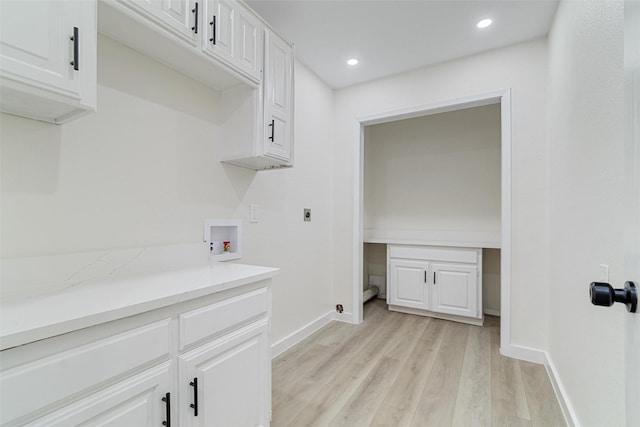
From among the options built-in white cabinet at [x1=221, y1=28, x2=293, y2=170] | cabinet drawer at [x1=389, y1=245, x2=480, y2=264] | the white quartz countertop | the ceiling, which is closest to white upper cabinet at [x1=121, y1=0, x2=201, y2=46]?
built-in white cabinet at [x1=221, y1=28, x2=293, y2=170]

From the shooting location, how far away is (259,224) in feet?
7.25

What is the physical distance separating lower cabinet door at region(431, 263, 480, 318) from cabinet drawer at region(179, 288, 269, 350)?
235 centimetres

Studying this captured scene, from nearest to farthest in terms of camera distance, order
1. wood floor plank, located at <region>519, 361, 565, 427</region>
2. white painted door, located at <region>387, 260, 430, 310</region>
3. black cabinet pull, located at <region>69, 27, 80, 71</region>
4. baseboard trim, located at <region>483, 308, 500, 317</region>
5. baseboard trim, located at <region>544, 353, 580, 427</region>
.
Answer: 1. black cabinet pull, located at <region>69, 27, 80, 71</region>
2. baseboard trim, located at <region>544, 353, 580, 427</region>
3. wood floor plank, located at <region>519, 361, 565, 427</region>
4. white painted door, located at <region>387, 260, 430, 310</region>
5. baseboard trim, located at <region>483, 308, 500, 317</region>

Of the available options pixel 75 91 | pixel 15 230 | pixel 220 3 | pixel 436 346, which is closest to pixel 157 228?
pixel 15 230

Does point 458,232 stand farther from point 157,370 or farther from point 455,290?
point 157,370

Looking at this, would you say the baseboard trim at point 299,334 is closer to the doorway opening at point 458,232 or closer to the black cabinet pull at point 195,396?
the doorway opening at point 458,232

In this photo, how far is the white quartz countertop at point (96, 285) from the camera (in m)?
0.78

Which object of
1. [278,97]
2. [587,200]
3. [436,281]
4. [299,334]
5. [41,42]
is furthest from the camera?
[436,281]

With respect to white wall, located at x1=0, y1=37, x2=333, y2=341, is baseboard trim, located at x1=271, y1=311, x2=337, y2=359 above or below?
below

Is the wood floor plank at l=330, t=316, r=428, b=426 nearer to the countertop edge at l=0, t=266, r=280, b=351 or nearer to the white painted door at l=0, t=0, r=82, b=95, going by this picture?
the countertop edge at l=0, t=266, r=280, b=351

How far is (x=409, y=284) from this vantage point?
3.37m

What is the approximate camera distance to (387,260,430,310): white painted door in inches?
129

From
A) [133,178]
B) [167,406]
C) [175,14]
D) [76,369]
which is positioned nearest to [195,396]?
[167,406]

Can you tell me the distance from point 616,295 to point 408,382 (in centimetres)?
173
